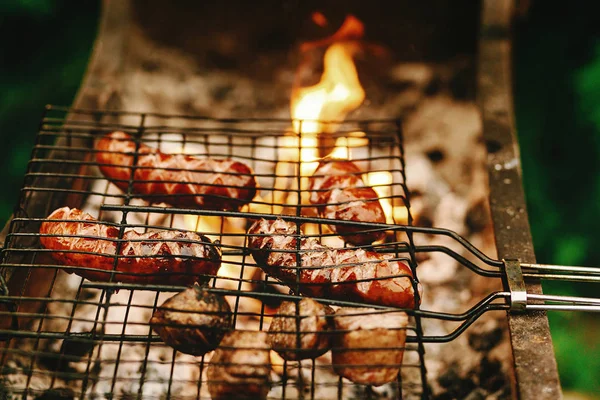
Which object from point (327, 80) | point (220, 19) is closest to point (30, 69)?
point (220, 19)

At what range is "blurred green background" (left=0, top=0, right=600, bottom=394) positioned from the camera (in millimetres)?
4160

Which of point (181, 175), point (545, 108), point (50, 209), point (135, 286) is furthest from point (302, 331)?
point (545, 108)

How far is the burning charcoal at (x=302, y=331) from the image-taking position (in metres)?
2.05

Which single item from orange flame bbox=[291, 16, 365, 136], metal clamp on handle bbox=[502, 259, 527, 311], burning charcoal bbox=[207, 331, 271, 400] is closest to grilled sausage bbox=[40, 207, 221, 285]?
burning charcoal bbox=[207, 331, 271, 400]

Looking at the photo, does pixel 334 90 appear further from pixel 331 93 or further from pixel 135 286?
pixel 135 286

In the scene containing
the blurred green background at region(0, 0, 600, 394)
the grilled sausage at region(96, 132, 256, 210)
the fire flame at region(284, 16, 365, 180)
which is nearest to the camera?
the grilled sausage at region(96, 132, 256, 210)

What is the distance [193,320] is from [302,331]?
46 centimetres

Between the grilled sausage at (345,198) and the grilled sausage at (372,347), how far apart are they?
586mm

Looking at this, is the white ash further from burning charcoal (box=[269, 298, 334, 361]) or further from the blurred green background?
the blurred green background

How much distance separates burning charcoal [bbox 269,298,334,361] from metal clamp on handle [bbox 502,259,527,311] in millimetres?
827

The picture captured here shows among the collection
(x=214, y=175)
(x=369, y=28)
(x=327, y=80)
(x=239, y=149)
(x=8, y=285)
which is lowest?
(x=8, y=285)

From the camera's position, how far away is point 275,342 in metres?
2.11

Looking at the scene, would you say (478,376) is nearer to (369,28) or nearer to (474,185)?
(474,185)

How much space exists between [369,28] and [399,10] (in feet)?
0.92
